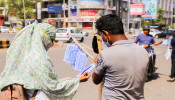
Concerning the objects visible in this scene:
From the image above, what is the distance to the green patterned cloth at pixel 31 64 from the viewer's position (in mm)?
2045

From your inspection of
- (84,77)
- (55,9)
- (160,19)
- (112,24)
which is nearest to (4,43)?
(84,77)

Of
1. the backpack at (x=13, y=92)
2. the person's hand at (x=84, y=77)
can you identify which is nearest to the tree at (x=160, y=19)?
the person's hand at (x=84, y=77)

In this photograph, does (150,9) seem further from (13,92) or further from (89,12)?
(13,92)

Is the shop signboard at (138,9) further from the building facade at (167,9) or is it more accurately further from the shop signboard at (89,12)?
the building facade at (167,9)

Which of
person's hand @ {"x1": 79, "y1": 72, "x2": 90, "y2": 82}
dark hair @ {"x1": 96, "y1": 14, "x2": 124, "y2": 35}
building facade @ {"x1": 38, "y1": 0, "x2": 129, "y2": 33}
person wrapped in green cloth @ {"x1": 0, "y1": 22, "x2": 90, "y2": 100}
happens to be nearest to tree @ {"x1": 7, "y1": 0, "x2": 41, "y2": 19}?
building facade @ {"x1": 38, "y1": 0, "x2": 129, "y2": 33}

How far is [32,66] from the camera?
6.65ft

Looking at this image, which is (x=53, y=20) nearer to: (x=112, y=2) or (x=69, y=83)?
(x=112, y=2)

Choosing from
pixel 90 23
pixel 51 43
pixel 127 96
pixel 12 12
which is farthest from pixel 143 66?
pixel 12 12

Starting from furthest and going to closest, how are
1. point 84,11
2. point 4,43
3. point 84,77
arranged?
point 84,11, point 4,43, point 84,77

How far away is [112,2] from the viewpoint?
168 feet

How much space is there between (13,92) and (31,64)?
0.32 metres

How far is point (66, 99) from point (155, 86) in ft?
13.7

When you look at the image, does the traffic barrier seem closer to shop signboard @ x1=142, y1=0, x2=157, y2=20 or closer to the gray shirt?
the gray shirt

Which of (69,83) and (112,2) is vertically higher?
(112,2)
